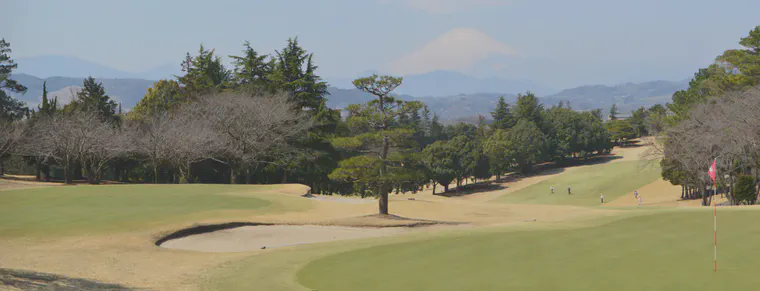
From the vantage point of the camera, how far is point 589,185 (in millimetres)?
101188

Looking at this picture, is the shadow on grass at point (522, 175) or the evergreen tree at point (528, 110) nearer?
the shadow on grass at point (522, 175)

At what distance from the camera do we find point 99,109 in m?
76.5

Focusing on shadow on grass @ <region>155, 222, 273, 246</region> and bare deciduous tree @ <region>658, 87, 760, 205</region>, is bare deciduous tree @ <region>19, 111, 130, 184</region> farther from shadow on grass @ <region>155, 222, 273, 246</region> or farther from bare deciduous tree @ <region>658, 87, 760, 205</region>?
bare deciduous tree @ <region>658, 87, 760, 205</region>

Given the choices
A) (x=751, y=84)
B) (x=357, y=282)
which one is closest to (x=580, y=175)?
(x=751, y=84)

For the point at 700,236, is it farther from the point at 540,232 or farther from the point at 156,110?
the point at 156,110

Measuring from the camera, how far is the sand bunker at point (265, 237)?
26.9m

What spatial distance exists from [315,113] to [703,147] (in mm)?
40366

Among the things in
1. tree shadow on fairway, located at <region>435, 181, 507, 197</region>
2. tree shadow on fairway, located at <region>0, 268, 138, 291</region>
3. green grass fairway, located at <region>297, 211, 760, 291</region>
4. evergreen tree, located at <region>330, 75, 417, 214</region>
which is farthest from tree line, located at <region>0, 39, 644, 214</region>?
tree shadow on fairway, located at <region>435, 181, 507, 197</region>

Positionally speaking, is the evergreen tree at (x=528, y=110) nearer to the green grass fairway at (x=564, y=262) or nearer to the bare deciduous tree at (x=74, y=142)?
the bare deciduous tree at (x=74, y=142)

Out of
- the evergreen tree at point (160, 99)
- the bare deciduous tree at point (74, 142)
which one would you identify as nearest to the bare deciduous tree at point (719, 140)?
the bare deciduous tree at point (74, 142)

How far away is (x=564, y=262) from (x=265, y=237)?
1537cm

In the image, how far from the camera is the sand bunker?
2692 centimetres

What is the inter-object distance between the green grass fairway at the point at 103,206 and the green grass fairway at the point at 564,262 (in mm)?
13560

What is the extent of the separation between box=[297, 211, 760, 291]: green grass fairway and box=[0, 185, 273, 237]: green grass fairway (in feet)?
44.5
